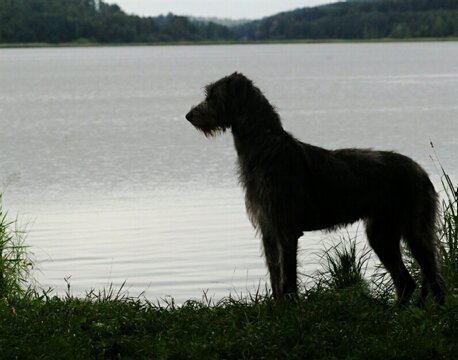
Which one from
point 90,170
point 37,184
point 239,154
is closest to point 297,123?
point 90,170

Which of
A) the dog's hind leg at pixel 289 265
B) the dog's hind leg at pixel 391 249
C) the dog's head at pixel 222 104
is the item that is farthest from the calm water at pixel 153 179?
the dog's head at pixel 222 104

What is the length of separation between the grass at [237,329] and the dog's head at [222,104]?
4.77 ft

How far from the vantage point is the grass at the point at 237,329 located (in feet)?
23.1

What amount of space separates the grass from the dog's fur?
48cm

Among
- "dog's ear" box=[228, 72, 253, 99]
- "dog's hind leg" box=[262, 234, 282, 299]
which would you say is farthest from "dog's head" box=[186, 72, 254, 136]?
"dog's hind leg" box=[262, 234, 282, 299]

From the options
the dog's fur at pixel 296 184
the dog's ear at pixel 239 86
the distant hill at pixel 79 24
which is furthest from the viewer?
the distant hill at pixel 79 24

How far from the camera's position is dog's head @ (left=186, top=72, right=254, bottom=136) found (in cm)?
820

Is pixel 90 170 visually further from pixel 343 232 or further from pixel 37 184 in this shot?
pixel 343 232

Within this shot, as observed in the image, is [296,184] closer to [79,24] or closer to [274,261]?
[274,261]

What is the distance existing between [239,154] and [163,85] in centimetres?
6984

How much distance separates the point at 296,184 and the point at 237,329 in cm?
121

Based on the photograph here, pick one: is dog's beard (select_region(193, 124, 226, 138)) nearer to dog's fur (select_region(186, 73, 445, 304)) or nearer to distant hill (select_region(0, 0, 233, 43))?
dog's fur (select_region(186, 73, 445, 304))

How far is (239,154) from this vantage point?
8.28 meters

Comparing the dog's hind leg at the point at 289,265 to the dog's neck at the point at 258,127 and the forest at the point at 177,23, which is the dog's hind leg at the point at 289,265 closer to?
the dog's neck at the point at 258,127
